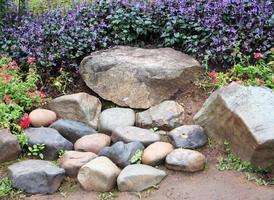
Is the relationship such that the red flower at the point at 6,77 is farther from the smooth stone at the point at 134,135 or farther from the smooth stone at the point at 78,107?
the smooth stone at the point at 134,135

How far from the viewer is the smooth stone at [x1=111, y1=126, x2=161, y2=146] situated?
4.89 meters

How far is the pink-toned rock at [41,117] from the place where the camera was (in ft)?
17.2

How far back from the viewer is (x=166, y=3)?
6273 mm

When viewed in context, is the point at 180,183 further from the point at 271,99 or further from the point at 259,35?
the point at 259,35

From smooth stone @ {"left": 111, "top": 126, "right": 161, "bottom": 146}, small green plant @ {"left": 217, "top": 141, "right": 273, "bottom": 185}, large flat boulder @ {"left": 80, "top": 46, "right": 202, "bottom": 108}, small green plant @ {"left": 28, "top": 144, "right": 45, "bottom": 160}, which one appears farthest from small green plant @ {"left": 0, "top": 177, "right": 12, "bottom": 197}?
small green plant @ {"left": 217, "top": 141, "right": 273, "bottom": 185}

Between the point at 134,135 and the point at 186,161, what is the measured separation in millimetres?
693

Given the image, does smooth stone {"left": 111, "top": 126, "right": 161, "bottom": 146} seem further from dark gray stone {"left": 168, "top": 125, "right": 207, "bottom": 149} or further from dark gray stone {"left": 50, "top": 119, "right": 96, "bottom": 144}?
dark gray stone {"left": 50, "top": 119, "right": 96, "bottom": 144}

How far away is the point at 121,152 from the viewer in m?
4.67

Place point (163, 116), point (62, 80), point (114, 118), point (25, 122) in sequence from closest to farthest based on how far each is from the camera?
point (25, 122)
point (163, 116)
point (114, 118)
point (62, 80)

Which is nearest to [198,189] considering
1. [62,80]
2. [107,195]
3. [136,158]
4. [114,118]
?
[136,158]

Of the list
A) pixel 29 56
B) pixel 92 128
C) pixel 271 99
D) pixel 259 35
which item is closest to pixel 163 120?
pixel 92 128

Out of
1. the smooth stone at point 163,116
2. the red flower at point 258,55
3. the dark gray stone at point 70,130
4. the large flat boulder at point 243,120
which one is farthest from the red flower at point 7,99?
the red flower at point 258,55

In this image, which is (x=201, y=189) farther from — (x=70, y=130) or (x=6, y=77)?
(x=6, y=77)

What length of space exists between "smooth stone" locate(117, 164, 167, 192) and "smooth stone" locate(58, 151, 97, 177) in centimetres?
44
